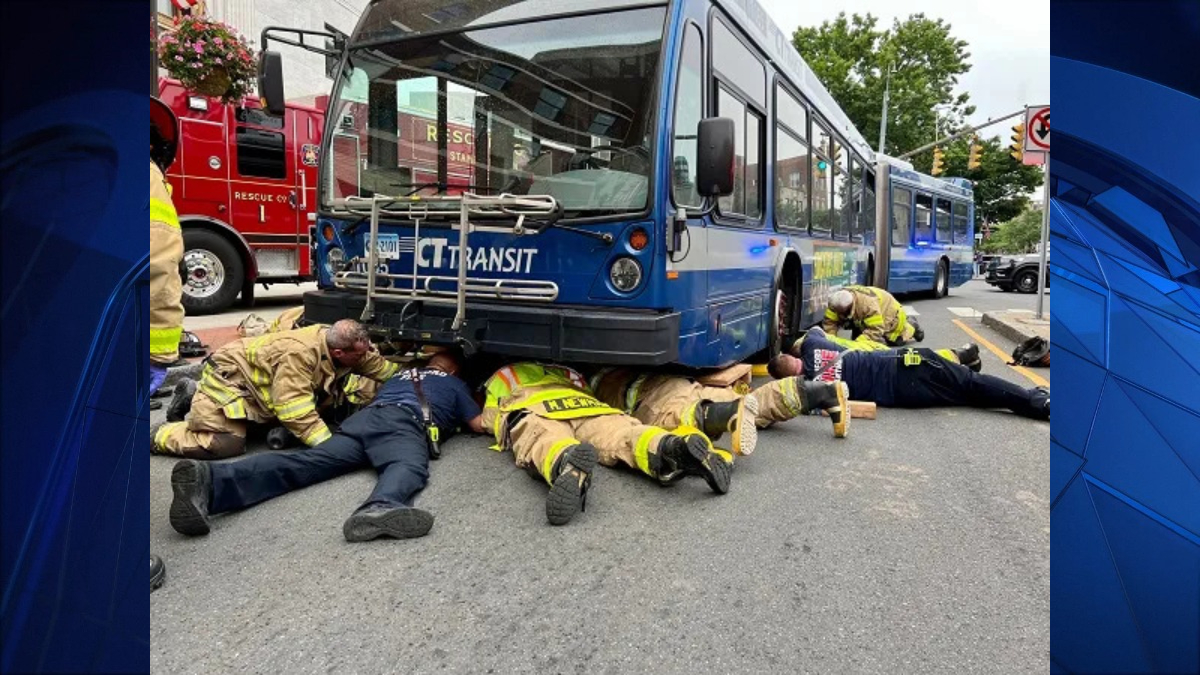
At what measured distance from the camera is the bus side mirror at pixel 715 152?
3.79m

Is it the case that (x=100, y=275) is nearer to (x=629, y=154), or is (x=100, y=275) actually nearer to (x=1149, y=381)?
(x=1149, y=381)

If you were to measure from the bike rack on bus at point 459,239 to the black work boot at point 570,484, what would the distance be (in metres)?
1.11

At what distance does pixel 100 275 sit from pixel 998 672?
2543mm

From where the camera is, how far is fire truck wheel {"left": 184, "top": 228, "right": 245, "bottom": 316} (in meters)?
9.21

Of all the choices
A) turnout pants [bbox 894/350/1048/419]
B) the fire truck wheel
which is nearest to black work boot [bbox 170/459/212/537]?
turnout pants [bbox 894/350/1048/419]

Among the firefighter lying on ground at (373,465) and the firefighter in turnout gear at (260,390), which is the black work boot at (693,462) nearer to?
the firefighter lying on ground at (373,465)

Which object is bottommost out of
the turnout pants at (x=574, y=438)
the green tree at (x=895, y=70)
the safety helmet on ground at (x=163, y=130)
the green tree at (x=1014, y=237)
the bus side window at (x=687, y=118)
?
the turnout pants at (x=574, y=438)

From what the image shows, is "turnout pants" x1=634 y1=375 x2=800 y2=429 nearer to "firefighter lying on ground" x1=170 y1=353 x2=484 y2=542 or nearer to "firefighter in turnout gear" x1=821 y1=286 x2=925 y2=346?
"firefighter lying on ground" x1=170 y1=353 x2=484 y2=542

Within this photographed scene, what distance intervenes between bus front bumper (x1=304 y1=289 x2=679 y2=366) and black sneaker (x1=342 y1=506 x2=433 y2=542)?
1256mm

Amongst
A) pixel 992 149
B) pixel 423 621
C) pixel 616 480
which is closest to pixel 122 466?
pixel 423 621

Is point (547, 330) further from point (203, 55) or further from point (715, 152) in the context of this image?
point (203, 55)

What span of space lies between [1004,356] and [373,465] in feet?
25.4

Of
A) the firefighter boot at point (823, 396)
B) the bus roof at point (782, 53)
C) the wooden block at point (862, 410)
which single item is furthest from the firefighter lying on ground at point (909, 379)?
the bus roof at point (782, 53)

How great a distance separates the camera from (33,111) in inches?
36.4
